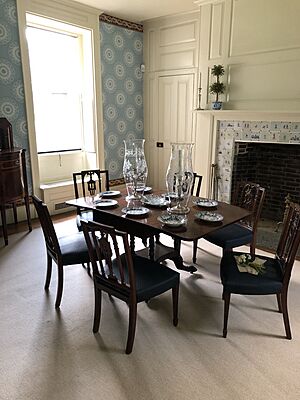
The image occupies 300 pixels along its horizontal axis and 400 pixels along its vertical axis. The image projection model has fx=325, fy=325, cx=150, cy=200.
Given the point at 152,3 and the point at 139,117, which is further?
the point at 139,117

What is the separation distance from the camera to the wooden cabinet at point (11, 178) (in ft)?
12.2

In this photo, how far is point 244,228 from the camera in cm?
301

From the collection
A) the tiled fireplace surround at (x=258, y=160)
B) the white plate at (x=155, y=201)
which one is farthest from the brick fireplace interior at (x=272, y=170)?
the white plate at (x=155, y=201)

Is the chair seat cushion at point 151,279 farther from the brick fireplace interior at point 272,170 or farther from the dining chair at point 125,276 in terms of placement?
the brick fireplace interior at point 272,170

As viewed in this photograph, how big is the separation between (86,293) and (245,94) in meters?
A: 3.14

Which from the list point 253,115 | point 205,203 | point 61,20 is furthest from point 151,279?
point 61,20

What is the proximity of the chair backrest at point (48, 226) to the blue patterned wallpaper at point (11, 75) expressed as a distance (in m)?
2.18

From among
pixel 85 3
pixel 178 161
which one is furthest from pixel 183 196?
pixel 85 3

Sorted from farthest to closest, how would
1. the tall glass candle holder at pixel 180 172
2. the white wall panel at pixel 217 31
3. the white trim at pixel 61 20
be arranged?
the white wall panel at pixel 217 31 → the white trim at pixel 61 20 → the tall glass candle holder at pixel 180 172

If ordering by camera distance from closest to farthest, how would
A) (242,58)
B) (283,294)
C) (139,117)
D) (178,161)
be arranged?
1. (283,294)
2. (178,161)
3. (242,58)
4. (139,117)

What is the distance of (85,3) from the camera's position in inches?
177

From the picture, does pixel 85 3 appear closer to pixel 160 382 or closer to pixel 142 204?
pixel 142 204

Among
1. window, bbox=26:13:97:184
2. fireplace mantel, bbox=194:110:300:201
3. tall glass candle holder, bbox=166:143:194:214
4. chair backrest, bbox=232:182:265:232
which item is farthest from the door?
tall glass candle holder, bbox=166:143:194:214

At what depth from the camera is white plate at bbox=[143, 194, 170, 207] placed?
2.71 m
